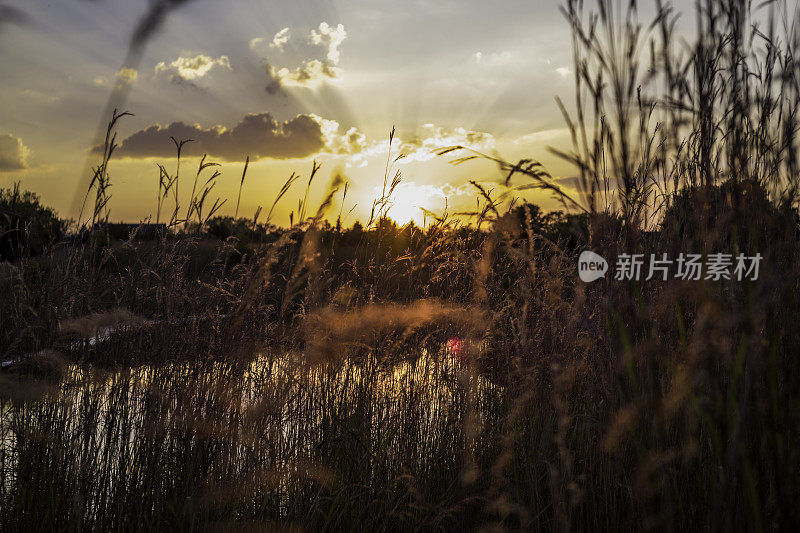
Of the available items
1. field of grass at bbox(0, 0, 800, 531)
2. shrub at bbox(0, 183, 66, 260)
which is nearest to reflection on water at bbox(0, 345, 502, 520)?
field of grass at bbox(0, 0, 800, 531)

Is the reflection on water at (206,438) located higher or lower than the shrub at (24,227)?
lower

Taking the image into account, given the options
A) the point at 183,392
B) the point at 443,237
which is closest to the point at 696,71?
the point at 443,237

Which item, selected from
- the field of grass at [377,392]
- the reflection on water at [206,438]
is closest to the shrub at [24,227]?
the field of grass at [377,392]

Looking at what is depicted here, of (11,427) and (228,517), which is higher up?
(11,427)

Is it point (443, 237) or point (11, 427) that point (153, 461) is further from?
point (443, 237)

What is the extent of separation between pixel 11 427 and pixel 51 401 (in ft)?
0.57

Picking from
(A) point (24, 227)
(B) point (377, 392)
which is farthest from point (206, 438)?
(A) point (24, 227)

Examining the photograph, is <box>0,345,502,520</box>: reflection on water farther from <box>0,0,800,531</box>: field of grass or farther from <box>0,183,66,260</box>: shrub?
<box>0,183,66,260</box>: shrub

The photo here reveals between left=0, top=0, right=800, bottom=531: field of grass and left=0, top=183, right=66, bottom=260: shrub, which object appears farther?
left=0, top=183, right=66, bottom=260: shrub

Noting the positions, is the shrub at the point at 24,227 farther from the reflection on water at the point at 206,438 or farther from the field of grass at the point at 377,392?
the reflection on water at the point at 206,438

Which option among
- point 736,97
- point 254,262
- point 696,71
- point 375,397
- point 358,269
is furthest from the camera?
point 358,269

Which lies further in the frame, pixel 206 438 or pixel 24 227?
pixel 24 227

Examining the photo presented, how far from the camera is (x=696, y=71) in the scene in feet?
5.46

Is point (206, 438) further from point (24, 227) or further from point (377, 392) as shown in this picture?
point (24, 227)
